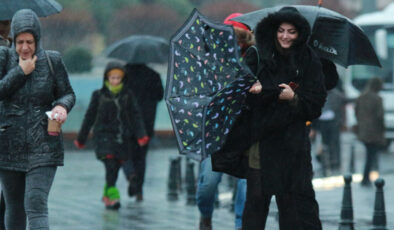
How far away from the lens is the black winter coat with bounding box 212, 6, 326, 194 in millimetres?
6414

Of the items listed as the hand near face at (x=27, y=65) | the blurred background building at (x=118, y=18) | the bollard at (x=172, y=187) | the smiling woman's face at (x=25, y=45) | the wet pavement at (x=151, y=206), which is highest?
the blurred background building at (x=118, y=18)

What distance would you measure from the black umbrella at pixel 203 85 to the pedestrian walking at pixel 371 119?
9.38 meters

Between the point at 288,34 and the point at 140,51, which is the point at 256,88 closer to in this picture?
the point at 288,34

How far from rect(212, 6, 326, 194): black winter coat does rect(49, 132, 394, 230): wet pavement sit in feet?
10.1

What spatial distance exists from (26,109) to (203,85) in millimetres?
1178

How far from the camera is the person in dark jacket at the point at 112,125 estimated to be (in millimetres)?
11102

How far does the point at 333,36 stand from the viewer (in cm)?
761

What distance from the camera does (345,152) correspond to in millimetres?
24812

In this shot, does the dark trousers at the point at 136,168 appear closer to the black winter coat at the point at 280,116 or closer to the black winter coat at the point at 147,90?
the black winter coat at the point at 147,90

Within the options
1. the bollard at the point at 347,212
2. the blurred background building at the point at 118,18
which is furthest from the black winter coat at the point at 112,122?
the blurred background building at the point at 118,18

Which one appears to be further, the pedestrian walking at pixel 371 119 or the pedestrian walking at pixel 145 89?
the pedestrian walking at pixel 371 119

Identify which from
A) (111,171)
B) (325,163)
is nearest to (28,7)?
(111,171)

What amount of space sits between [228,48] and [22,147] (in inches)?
59.3

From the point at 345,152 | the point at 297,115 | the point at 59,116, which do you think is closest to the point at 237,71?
the point at 297,115
